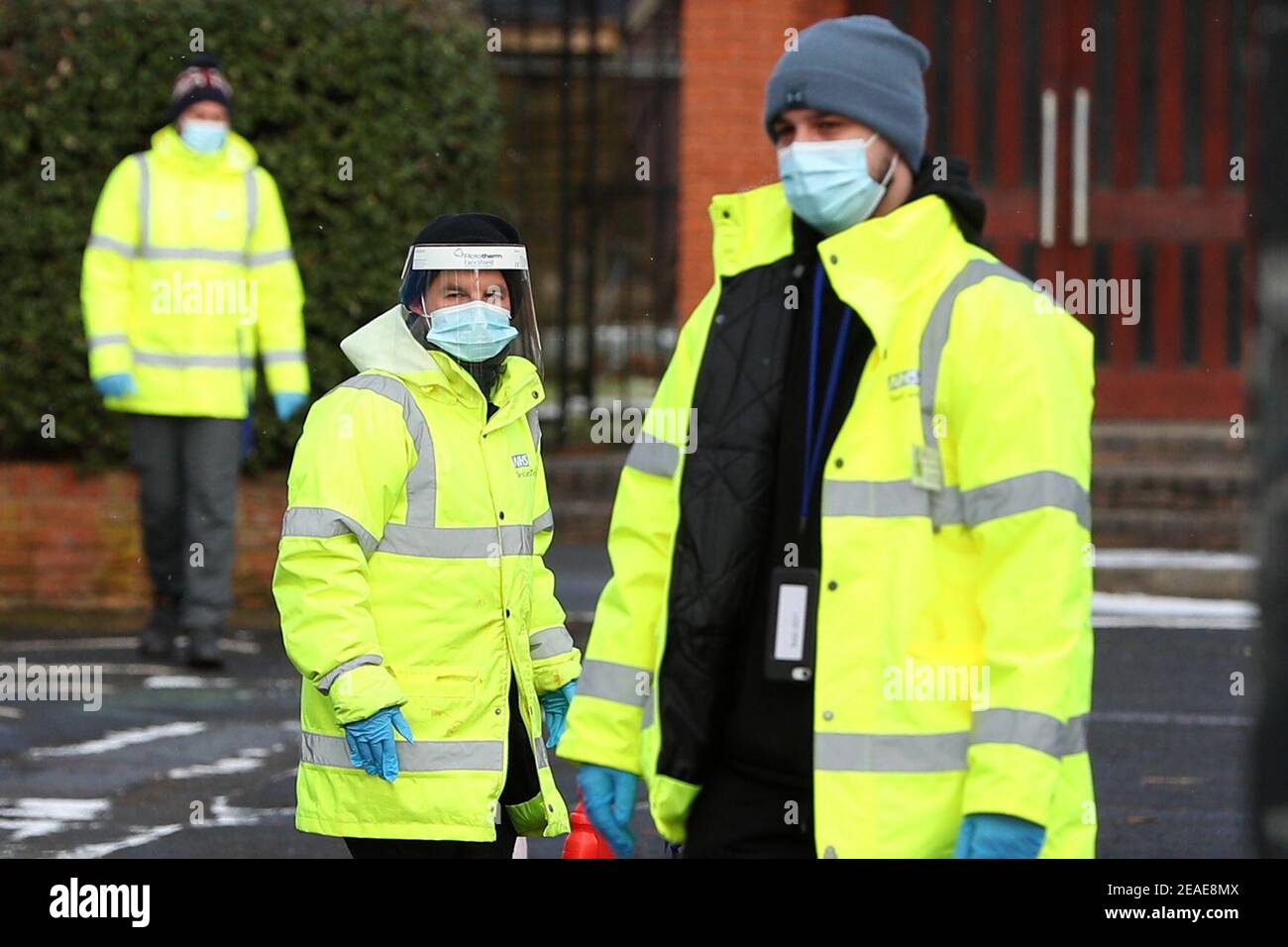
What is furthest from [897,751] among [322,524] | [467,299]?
[467,299]

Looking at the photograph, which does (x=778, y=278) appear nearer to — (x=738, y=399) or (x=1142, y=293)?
(x=738, y=399)

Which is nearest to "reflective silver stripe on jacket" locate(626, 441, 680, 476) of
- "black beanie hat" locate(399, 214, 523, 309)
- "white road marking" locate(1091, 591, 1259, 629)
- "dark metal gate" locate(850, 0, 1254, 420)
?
"black beanie hat" locate(399, 214, 523, 309)

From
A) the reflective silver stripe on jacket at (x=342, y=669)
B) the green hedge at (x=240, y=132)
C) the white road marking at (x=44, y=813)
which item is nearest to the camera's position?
the reflective silver stripe on jacket at (x=342, y=669)

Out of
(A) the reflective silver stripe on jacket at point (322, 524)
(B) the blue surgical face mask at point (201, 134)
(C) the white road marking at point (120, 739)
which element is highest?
(B) the blue surgical face mask at point (201, 134)

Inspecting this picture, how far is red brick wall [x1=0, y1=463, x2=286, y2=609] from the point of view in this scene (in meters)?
9.89

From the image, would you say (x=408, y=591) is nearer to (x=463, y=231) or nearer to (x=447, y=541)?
(x=447, y=541)

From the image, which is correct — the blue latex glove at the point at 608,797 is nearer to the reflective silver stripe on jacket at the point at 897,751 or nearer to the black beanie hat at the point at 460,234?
the reflective silver stripe on jacket at the point at 897,751

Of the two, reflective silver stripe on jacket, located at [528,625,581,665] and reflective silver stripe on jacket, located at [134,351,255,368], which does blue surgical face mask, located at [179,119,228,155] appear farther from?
reflective silver stripe on jacket, located at [528,625,581,665]

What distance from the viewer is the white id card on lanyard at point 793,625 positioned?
114 inches

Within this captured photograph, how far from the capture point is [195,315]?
8328 millimetres

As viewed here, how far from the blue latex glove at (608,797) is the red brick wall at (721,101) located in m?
8.41

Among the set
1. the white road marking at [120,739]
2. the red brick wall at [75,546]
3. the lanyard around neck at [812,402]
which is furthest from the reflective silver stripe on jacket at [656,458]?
the red brick wall at [75,546]
